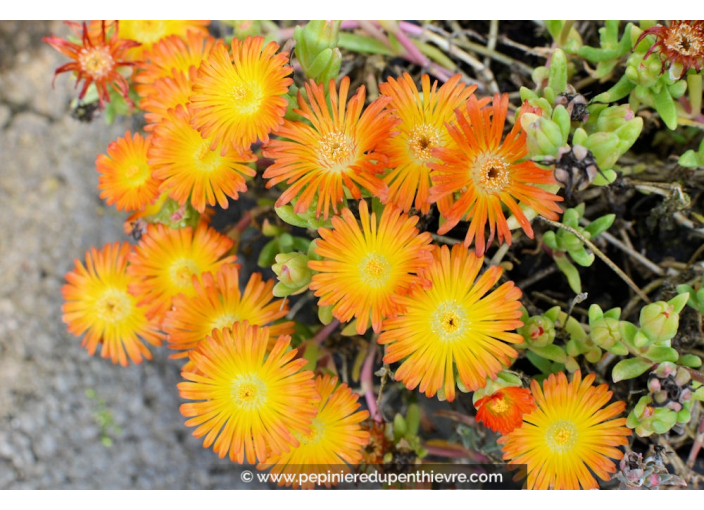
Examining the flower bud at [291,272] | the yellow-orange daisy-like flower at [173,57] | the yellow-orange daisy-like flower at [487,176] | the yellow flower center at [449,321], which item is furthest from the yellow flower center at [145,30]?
the yellow flower center at [449,321]

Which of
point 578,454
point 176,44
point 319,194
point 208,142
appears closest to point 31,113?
point 176,44

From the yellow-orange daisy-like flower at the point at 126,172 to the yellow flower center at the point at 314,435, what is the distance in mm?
512

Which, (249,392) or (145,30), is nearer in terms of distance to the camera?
(249,392)

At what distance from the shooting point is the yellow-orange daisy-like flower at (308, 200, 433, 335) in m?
0.85

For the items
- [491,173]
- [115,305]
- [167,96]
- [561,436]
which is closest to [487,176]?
[491,173]

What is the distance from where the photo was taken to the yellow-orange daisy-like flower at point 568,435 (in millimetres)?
923

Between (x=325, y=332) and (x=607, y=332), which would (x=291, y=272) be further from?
(x=607, y=332)

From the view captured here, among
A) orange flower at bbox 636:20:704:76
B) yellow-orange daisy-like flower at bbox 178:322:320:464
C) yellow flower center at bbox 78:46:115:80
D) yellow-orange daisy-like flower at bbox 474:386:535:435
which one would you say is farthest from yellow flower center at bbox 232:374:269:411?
orange flower at bbox 636:20:704:76

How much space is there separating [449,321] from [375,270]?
141 millimetres

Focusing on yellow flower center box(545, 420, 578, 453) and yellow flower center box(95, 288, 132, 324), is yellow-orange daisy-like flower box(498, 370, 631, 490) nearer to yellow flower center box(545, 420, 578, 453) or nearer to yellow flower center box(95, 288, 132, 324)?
yellow flower center box(545, 420, 578, 453)

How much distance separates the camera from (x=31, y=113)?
5.08 ft

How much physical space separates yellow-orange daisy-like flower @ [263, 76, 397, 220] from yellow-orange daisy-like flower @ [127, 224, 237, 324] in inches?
10.8

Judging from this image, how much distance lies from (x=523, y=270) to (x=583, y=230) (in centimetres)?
17

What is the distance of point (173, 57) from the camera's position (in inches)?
43.3
